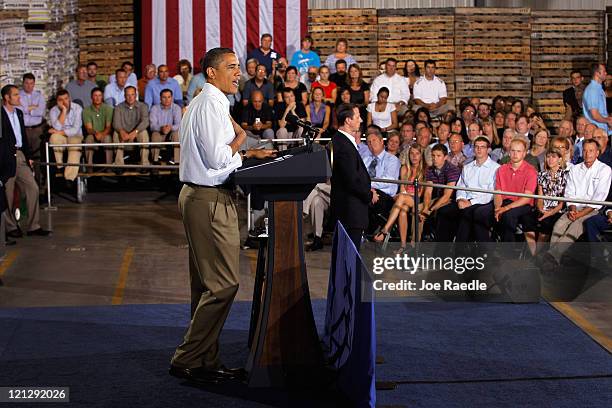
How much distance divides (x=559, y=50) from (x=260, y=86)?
23.9 ft

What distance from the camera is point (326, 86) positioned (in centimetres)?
1766

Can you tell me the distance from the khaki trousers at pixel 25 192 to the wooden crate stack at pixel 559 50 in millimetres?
11500

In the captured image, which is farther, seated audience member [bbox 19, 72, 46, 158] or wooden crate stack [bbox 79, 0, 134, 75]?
wooden crate stack [bbox 79, 0, 134, 75]

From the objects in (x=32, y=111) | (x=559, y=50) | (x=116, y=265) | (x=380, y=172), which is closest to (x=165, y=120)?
(x=32, y=111)

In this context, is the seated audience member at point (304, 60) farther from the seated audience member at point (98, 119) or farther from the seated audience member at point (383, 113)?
the seated audience member at point (98, 119)

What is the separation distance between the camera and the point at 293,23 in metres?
20.2

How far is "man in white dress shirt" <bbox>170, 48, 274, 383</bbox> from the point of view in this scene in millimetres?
6555

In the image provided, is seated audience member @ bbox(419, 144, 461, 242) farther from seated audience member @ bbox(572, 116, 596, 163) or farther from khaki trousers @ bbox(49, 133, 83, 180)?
khaki trousers @ bbox(49, 133, 83, 180)

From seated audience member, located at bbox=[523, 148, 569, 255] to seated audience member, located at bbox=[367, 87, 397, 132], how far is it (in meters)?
5.40

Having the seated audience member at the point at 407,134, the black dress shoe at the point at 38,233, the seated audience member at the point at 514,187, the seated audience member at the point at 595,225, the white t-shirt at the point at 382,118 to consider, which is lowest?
the black dress shoe at the point at 38,233

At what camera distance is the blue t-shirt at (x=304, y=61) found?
19.1m

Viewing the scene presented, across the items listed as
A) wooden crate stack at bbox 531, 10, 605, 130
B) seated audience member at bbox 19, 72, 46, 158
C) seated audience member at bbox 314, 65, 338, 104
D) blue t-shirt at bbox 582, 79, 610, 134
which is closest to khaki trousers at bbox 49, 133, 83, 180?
seated audience member at bbox 19, 72, 46, 158

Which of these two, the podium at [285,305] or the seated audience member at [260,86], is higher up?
the seated audience member at [260,86]

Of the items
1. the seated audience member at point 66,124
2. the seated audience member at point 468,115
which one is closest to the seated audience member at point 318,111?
the seated audience member at point 468,115
